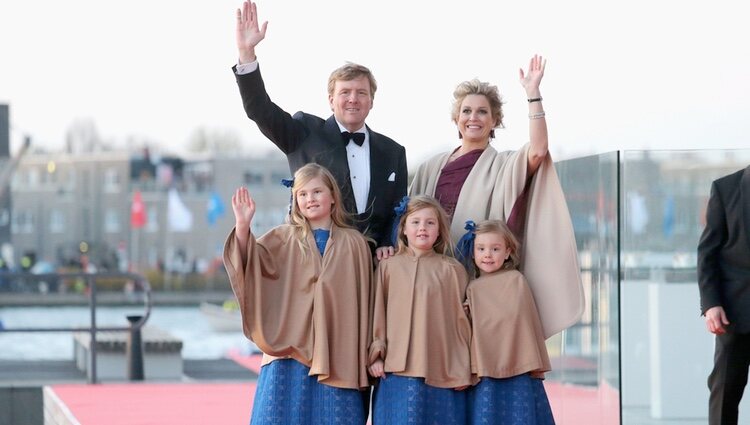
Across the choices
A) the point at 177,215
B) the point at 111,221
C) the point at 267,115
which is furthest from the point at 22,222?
the point at 267,115

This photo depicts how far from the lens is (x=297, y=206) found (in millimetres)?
4316

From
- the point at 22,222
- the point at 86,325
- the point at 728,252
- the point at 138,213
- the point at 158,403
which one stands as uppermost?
the point at 728,252

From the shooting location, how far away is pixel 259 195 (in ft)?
198

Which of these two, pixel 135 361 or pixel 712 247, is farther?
pixel 135 361

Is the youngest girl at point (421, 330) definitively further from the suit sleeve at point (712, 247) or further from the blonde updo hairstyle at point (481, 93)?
the suit sleeve at point (712, 247)

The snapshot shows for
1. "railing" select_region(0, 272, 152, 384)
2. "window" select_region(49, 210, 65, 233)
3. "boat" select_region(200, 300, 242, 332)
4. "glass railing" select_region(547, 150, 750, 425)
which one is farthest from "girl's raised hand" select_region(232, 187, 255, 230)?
"window" select_region(49, 210, 65, 233)

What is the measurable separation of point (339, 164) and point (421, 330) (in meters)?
0.70

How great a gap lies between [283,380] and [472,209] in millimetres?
864

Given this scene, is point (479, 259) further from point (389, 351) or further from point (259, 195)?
point (259, 195)

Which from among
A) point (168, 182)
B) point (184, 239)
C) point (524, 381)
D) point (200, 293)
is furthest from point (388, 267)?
point (168, 182)

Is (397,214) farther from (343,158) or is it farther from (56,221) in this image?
(56,221)

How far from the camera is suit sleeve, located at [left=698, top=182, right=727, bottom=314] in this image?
14.4 ft

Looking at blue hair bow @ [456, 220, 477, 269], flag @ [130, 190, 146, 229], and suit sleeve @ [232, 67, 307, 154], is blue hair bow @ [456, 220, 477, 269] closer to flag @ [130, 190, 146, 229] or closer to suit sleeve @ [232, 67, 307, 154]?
suit sleeve @ [232, 67, 307, 154]

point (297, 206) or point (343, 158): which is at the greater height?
point (343, 158)
